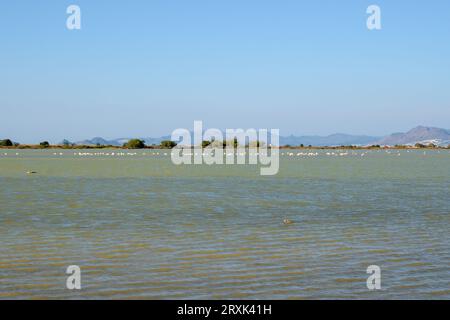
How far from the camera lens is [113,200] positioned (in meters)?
23.9

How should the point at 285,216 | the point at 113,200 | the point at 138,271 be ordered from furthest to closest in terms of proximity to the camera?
the point at 113,200
the point at 285,216
the point at 138,271

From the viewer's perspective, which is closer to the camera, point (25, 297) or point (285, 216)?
point (25, 297)

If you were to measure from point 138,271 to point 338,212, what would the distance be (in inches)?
413

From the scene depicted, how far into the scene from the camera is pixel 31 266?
10984mm

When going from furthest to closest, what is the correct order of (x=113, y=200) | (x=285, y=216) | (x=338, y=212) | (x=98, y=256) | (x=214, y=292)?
(x=113, y=200)
(x=338, y=212)
(x=285, y=216)
(x=98, y=256)
(x=214, y=292)

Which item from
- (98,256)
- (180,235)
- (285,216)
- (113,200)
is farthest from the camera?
(113,200)
